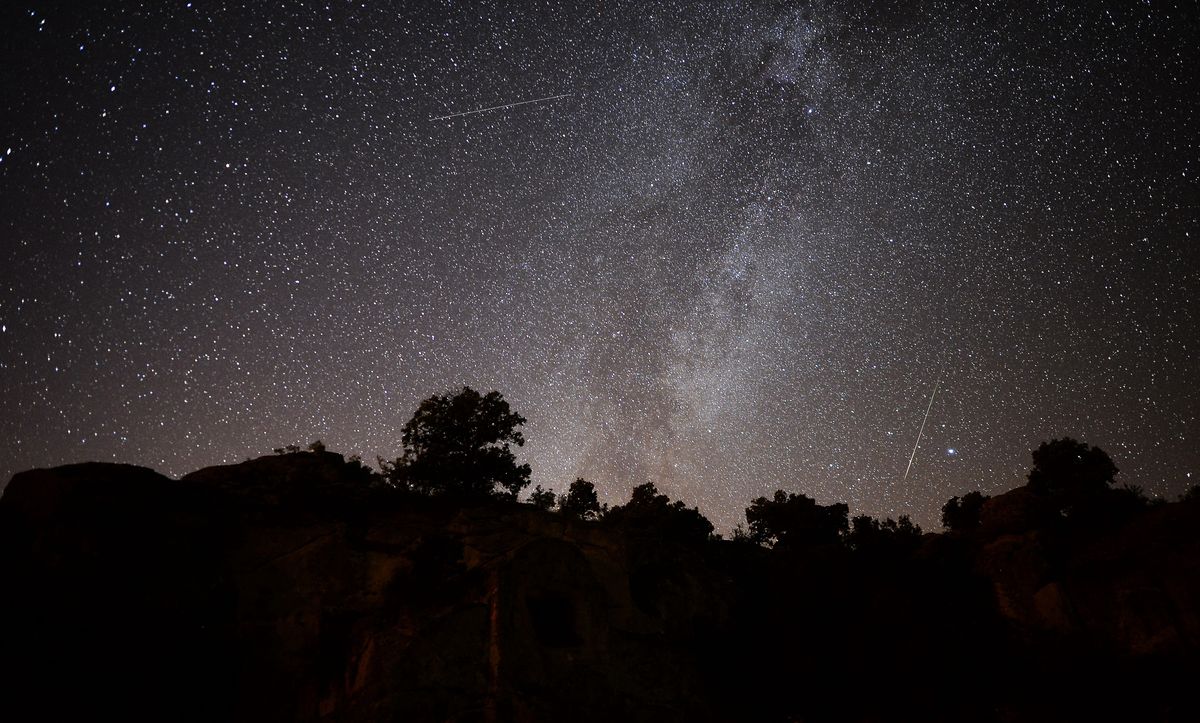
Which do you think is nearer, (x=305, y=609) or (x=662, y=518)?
(x=305, y=609)

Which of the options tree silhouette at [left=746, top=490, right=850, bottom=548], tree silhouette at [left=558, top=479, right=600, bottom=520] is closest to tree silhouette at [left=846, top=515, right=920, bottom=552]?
tree silhouette at [left=746, top=490, right=850, bottom=548]

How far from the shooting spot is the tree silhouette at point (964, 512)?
43.7 m

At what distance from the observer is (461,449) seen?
36.1m

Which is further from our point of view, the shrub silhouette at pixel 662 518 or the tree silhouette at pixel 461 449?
the shrub silhouette at pixel 662 518

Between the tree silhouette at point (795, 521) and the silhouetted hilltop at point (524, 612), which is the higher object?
the tree silhouette at point (795, 521)

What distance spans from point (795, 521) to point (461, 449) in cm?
2751

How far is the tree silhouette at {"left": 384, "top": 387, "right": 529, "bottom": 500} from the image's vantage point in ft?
114

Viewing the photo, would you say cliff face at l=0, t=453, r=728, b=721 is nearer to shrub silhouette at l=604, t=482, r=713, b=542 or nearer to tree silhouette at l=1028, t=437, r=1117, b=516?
shrub silhouette at l=604, t=482, r=713, b=542

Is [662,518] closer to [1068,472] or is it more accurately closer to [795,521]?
[795,521]

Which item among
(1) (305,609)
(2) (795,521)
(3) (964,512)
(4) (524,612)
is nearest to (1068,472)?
(3) (964,512)

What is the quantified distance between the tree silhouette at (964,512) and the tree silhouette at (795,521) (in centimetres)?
696

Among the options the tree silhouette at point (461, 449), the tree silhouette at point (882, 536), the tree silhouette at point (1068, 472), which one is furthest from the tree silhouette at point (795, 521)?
the tree silhouette at point (461, 449)

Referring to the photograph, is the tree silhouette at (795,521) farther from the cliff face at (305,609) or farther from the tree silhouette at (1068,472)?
the cliff face at (305,609)

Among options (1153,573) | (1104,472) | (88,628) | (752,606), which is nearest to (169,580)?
(88,628)
